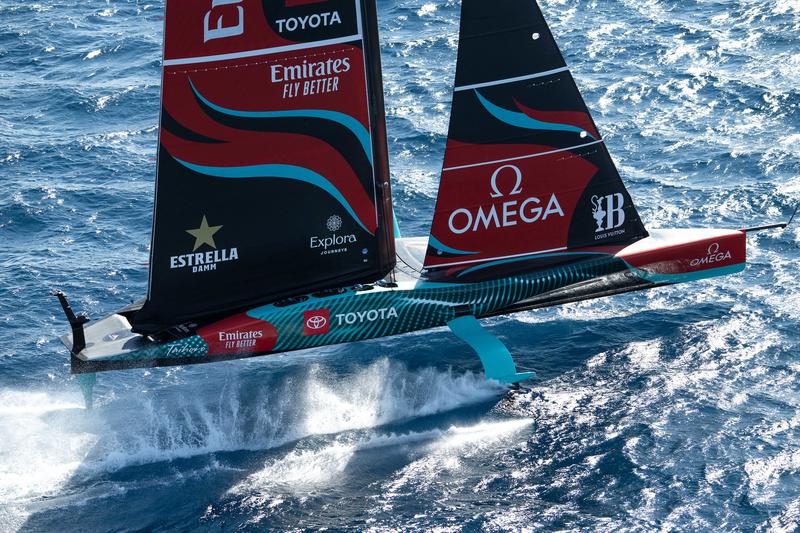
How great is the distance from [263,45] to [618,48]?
20.0m

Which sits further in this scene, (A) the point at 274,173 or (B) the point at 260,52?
(A) the point at 274,173

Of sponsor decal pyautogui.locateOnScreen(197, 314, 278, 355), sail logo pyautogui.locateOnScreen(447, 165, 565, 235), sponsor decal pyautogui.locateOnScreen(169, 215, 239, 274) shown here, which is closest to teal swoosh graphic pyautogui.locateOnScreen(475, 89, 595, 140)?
sail logo pyautogui.locateOnScreen(447, 165, 565, 235)

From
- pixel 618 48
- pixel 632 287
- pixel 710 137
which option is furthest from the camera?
pixel 618 48

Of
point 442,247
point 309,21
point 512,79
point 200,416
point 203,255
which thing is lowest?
point 200,416

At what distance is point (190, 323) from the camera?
23547 millimetres

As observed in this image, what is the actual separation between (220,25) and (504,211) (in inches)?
272

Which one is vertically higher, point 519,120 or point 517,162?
point 519,120

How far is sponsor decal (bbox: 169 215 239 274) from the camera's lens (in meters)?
23.0

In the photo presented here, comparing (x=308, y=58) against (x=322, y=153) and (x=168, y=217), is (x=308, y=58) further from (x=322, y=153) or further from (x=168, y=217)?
(x=168, y=217)

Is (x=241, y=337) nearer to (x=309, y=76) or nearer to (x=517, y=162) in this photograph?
(x=309, y=76)

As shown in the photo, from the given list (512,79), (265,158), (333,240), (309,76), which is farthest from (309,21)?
(333,240)

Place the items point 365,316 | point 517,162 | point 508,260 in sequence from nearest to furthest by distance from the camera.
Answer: point 365,316 → point 517,162 → point 508,260

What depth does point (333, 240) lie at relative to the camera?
23.7 m

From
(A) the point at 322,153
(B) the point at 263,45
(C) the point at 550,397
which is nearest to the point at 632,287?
(C) the point at 550,397
